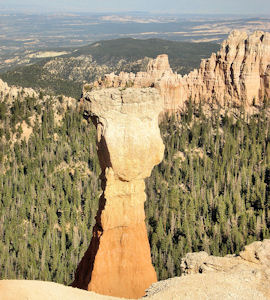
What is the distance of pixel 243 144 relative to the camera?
320ft

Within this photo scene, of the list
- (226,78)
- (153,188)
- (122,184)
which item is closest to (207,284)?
(122,184)

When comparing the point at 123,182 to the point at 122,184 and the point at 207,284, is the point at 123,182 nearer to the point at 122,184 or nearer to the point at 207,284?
the point at 122,184

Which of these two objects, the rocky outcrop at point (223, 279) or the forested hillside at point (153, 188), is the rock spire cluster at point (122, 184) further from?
the forested hillside at point (153, 188)

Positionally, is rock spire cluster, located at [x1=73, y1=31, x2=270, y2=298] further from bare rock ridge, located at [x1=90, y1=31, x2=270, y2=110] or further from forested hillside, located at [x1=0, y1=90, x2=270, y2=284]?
A: bare rock ridge, located at [x1=90, y1=31, x2=270, y2=110]

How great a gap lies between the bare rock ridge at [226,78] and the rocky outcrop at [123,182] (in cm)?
7979

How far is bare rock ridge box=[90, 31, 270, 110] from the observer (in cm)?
10412

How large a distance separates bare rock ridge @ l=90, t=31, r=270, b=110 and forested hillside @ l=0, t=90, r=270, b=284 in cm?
428

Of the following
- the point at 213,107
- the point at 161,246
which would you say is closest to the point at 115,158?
the point at 161,246

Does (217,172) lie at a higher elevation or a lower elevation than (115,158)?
lower

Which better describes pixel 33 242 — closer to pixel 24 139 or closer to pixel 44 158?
pixel 44 158

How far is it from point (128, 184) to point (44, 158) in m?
69.7

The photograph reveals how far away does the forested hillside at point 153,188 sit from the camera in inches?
2547

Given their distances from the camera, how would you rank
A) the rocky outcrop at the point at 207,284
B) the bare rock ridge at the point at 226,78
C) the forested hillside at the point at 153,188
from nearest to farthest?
the rocky outcrop at the point at 207,284 → the forested hillside at the point at 153,188 → the bare rock ridge at the point at 226,78

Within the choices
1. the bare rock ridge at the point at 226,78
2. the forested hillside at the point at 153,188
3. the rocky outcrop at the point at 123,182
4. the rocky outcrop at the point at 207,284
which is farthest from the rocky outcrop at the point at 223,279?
the bare rock ridge at the point at 226,78
